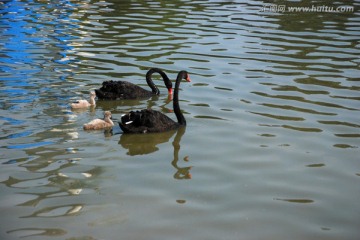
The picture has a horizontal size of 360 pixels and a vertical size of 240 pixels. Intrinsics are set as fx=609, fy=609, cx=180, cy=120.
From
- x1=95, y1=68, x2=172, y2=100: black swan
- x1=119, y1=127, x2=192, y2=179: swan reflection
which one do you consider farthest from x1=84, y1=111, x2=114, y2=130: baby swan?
x1=95, y1=68, x2=172, y2=100: black swan

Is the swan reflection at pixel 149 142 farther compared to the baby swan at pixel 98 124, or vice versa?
the baby swan at pixel 98 124

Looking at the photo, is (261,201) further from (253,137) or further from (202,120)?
(202,120)

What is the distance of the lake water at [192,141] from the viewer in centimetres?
549

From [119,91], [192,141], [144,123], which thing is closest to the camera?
[192,141]

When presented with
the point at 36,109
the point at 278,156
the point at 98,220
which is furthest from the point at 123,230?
the point at 36,109

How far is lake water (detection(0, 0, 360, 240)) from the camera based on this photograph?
5.49 m

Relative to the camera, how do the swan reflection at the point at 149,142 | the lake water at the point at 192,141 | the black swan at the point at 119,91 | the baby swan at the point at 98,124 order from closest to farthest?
the lake water at the point at 192,141 < the swan reflection at the point at 149,142 < the baby swan at the point at 98,124 < the black swan at the point at 119,91

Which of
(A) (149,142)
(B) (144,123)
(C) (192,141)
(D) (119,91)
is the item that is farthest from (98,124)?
(D) (119,91)

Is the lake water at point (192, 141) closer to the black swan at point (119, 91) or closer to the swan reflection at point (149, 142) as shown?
the swan reflection at point (149, 142)

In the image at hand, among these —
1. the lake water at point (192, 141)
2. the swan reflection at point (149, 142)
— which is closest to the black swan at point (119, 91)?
the lake water at point (192, 141)

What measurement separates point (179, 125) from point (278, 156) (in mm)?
1601

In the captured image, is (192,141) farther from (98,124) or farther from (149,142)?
(98,124)

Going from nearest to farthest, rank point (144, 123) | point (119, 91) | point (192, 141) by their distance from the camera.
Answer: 1. point (192, 141)
2. point (144, 123)
3. point (119, 91)

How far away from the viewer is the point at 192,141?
7730mm
